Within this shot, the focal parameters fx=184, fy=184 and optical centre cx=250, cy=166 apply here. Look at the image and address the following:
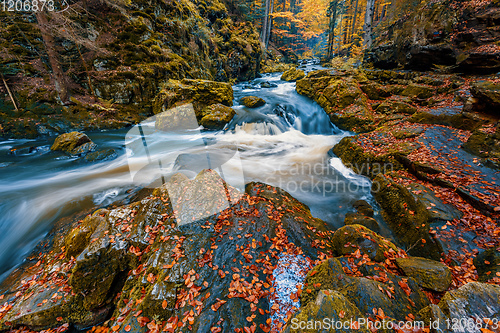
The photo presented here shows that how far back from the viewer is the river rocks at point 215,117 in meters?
11.9

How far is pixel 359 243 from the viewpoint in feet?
12.4

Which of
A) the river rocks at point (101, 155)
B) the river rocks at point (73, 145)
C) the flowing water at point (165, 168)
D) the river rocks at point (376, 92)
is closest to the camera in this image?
the flowing water at point (165, 168)

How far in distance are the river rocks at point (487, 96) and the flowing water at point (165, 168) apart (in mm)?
4630

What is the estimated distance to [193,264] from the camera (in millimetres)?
3357

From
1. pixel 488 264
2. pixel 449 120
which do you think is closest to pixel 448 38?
pixel 449 120

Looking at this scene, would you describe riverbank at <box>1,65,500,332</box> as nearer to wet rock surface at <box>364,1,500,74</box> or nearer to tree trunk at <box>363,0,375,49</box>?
wet rock surface at <box>364,1,500,74</box>

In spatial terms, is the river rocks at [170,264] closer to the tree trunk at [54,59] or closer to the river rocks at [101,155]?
the river rocks at [101,155]

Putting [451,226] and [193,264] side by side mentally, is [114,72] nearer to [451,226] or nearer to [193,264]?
[193,264]

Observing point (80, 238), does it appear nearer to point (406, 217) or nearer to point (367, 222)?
point (367, 222)

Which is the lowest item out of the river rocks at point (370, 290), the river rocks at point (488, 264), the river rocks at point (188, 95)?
the river rocks at point (488, 264)

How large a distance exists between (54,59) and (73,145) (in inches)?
193

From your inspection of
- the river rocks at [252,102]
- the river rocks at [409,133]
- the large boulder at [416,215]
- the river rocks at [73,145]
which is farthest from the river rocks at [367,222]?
the river rocks at [252,102]

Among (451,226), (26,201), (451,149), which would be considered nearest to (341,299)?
(451,226)

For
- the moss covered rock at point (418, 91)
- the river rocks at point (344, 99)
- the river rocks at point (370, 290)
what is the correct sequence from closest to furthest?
the river rocks at point (370, 290)
the moss covered rock at point (418, 91)
the river rocks at point (344, 99)
